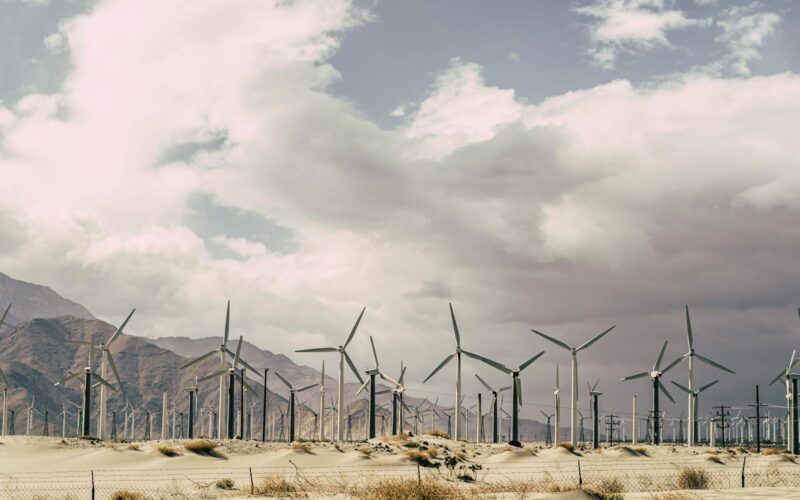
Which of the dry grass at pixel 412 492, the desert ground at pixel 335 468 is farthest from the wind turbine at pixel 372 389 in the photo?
the dry grass at pixel 412 492

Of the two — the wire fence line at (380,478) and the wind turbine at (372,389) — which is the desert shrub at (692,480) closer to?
the wire fence line at (380,478)

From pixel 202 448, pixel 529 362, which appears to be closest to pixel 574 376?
pixel 529 362

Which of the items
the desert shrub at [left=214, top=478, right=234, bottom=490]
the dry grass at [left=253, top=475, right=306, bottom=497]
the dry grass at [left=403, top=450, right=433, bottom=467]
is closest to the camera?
the dry grass at [left=253, top=475, right=306, bottom=497]

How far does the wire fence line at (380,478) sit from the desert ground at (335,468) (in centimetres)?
13

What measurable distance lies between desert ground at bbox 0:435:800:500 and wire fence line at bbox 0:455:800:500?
0.13m

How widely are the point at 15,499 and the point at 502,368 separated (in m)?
82.2

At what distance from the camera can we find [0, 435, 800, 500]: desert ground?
59094 millimetres

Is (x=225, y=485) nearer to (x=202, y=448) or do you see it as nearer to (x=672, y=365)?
(x=202, y=448)

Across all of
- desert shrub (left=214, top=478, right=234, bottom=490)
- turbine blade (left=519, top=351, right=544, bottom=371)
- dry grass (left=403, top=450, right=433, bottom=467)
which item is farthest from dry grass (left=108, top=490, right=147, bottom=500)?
turbine blade (left=519, top=351, right=544, bottom=371)

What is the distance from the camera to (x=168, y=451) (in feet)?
282

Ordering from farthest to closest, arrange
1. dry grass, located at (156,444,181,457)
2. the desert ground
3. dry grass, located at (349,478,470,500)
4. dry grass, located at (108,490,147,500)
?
dry grass, located at (156,444,181,457) → the desert ground → dry grass, located at (108,490,147,500) → dry grass, located at (349,478,470,500)

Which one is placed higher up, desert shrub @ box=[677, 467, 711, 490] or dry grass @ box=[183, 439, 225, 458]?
desert shrub @ box=[677, 467, 711, 490]

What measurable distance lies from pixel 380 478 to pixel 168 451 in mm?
30420

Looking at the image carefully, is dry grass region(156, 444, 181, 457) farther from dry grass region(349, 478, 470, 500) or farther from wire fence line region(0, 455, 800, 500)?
dry grass region(349, 478, 470, 500)
